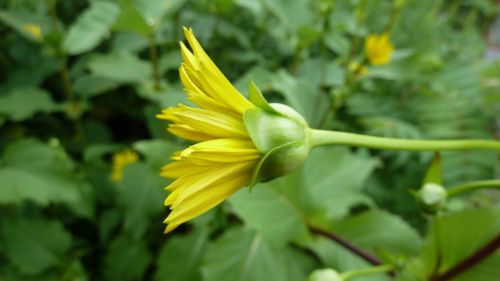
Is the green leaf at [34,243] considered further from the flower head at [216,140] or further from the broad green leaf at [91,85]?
the flower head at [216,140]

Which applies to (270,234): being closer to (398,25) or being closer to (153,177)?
(153,177)

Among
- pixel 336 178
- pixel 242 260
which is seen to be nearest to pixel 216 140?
pixel 242 260

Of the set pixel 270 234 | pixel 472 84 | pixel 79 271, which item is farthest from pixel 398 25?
pixel 79 271

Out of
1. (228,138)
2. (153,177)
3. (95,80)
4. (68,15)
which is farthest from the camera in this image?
(68,15)

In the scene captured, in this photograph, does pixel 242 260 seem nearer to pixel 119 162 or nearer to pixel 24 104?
pixel 119 162

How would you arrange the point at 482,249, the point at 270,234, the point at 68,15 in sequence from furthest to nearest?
the point at 68,15, the point at 270,234, the point at 482,249
